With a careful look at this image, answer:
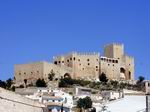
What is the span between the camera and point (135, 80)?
283ft

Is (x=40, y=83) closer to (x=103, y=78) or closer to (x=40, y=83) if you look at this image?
(x=40, y=83)

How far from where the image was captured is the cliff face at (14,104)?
80.6 ft

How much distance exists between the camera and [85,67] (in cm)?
8531

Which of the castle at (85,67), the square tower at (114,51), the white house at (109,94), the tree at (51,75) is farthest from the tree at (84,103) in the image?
the square tower at (114,51)

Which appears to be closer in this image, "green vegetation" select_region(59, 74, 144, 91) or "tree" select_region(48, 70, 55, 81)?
"green vegetation" select_region(59, 74, 144, 91)

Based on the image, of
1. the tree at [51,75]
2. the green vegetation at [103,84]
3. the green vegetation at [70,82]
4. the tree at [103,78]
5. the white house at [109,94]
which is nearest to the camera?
the white house at [109,94]

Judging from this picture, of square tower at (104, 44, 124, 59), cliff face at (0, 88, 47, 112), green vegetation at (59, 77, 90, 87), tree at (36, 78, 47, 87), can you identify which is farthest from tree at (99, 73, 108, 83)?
cliff face at (0, 88, 47, 112)

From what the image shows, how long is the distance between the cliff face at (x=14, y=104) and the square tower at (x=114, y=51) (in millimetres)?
61981

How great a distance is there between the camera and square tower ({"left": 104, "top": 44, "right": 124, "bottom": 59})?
8981 cm

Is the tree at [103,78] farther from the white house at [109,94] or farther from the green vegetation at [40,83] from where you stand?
the white house at [109,94]

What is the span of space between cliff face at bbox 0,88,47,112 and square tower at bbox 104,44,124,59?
203 ft

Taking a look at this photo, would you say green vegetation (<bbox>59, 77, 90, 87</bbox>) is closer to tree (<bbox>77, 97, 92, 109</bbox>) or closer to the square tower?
the square tower

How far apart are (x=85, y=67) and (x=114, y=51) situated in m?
6.97

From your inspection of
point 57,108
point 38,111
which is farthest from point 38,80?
point 38,111
